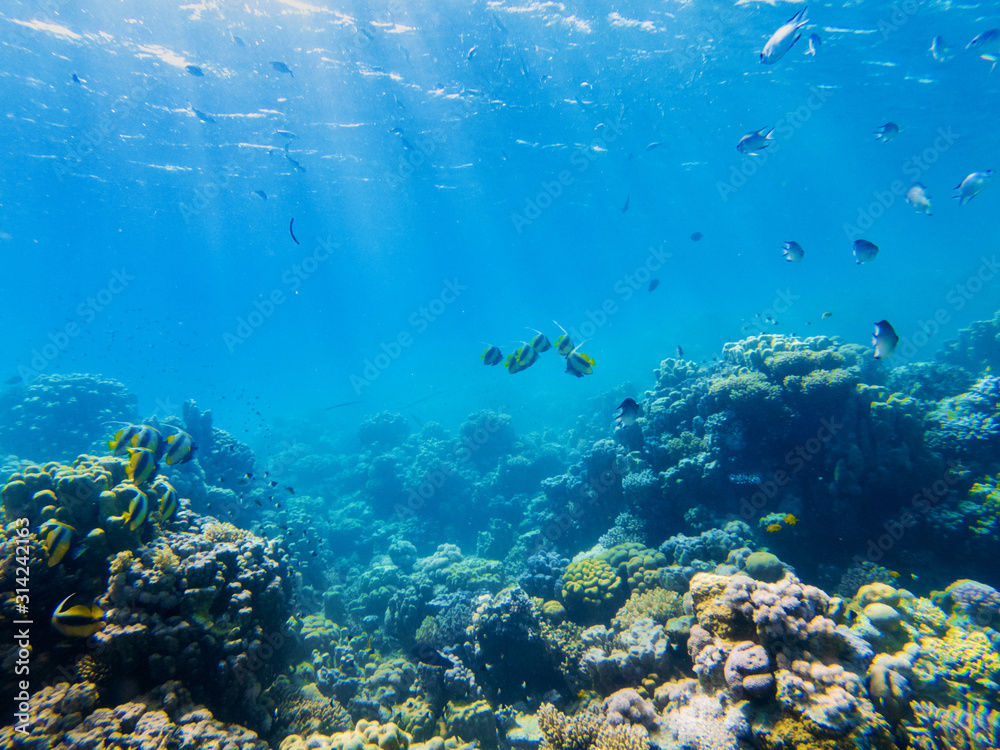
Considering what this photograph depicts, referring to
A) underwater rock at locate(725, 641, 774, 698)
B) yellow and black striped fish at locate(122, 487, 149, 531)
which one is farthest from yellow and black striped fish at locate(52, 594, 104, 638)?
underwater rock at locate(725, 641, 774, 698)

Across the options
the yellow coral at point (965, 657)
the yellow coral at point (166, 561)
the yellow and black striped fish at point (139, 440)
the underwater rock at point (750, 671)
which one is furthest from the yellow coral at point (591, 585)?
the yellow and black striped fish at point (139, 440)

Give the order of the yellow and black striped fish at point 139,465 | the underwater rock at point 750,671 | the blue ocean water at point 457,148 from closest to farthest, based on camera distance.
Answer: the underwater rock at point 750,671 < the yellow and black striped fish at point 139,465 < the blue ocean water at point 457,148

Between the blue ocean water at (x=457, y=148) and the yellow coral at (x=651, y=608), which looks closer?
the yellow coral at (x=651, y=608)

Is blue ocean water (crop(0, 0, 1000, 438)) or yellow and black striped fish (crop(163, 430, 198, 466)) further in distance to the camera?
blue ocean water (crop(0, 0, 1000, 438))

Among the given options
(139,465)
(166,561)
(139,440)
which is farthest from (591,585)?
(139,440)

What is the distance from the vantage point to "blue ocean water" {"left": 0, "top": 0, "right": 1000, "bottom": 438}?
16234mm

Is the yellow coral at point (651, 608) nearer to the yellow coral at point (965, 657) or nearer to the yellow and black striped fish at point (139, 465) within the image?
the yellow coral at point (965, 657)

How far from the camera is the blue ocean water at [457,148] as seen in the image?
16234mm

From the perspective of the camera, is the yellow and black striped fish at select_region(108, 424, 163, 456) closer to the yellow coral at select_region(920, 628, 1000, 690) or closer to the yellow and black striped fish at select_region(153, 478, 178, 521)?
the yellow and black striped fish at select_region(153, 478, 178, 521)

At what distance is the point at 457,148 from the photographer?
24281 millimetres

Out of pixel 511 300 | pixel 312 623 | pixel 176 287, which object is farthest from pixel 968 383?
pixel 511 300

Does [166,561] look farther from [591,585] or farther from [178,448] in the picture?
[591,585]

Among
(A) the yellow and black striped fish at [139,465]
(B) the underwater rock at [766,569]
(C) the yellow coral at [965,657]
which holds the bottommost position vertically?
(C) the yellow coral at [965,657]

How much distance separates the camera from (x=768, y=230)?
59.7 m
